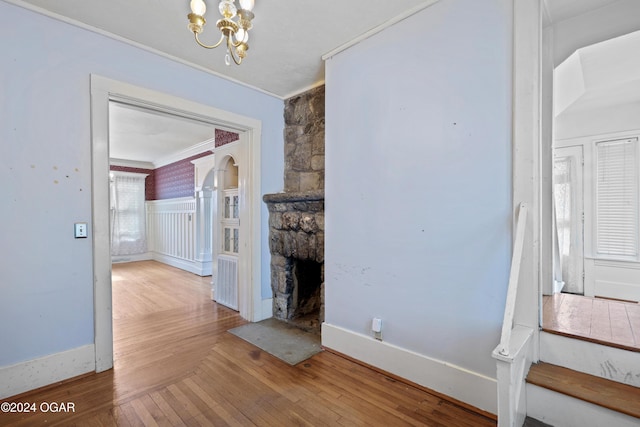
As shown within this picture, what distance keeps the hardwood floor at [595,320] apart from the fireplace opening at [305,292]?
201cm

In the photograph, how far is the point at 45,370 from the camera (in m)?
1.90

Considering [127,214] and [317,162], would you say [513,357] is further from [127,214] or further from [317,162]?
[127,214]

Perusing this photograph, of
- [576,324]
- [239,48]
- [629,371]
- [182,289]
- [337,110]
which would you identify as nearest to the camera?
[629,371]

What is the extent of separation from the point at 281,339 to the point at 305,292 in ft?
2.54

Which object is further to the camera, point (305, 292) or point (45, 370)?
point (305, 292)

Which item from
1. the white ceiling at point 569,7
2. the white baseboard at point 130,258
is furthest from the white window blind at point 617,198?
the white baseboard at point 130,258

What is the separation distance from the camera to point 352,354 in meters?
2.28

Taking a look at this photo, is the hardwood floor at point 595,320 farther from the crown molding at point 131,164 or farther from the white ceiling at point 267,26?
the crown molding at point 131,164

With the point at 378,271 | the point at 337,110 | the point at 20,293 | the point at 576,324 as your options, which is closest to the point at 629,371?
the point at 576,324

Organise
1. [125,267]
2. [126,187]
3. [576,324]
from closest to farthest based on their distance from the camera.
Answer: [576,324], [125,267], [126,187]

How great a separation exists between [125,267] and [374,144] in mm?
6557

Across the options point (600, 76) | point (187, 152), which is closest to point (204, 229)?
point (187, 152)

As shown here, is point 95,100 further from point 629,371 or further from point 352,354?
point 629,371

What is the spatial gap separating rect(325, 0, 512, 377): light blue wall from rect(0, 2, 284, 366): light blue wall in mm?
1908
